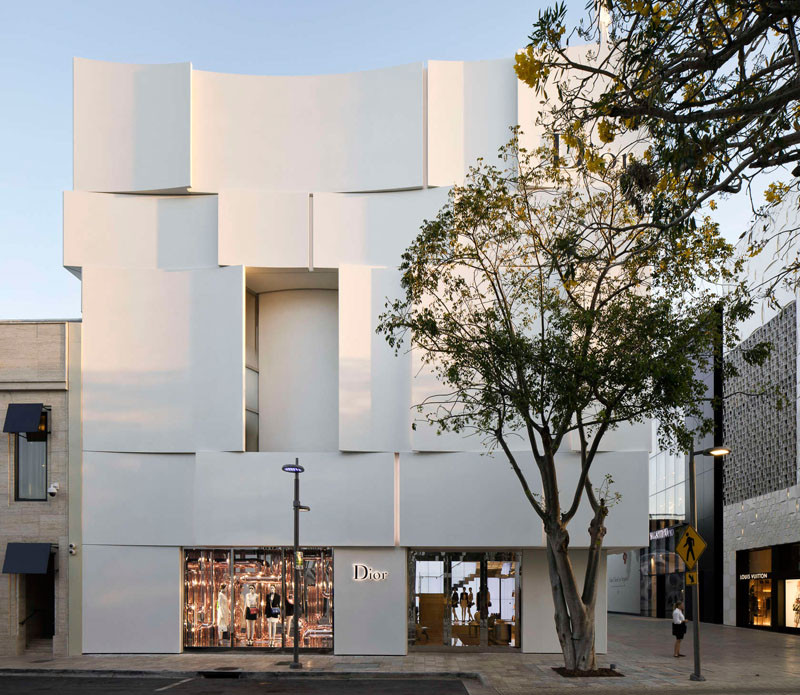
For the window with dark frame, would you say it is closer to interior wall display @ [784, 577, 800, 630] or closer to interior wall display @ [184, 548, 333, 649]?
interior wall display @ [184, 548, 333, 649]

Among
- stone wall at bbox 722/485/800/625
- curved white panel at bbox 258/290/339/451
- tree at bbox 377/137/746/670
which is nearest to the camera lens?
tree at bbox 377/137/746/670

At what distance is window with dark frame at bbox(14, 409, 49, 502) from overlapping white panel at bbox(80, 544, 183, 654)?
92.3 inches

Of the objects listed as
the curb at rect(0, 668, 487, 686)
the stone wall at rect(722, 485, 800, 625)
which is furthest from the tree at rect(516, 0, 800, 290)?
the stone wall at rect(722, 485, 800, 625)

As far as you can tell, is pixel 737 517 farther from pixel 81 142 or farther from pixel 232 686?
pixel 81 142

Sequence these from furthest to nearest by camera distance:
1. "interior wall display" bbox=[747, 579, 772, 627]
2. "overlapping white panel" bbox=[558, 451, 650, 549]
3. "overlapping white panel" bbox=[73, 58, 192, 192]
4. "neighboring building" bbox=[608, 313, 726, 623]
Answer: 1. "neighboring building" bbox=[608, 313, 726, 623]
2. "interior wall display" bbox=[747, 579, 772, 627]
3. "overlapping white panel" bbox=[73, 58, 192, 192]
4. "overlapping white panel" bbox=[558, 451, 650, 549]

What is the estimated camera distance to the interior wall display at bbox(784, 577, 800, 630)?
112ft

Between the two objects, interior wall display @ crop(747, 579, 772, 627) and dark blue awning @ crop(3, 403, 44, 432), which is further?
interior wall display @ crop(747, 579, 772, 627)

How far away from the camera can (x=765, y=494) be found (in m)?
36.2

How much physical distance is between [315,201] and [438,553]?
32.3ft

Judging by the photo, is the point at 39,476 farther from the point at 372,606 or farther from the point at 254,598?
the point at 372,606

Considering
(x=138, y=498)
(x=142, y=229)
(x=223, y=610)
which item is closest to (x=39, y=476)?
(x=138, y=498)

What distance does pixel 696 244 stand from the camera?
13.9 metres

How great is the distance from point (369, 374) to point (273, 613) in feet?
22.0

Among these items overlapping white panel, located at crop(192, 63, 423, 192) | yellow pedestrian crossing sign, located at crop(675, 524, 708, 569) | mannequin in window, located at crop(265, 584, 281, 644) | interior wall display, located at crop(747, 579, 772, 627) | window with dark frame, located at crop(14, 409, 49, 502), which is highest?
overlapping white panel, located at crop(192, 63, 423, 192)
